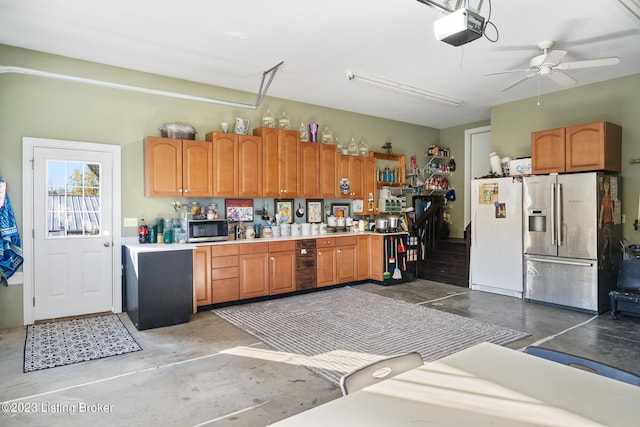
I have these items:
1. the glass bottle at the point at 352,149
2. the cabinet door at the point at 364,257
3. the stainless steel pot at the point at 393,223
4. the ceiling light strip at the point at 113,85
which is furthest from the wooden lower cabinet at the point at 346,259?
the ceiling light strip at the point at 113,85

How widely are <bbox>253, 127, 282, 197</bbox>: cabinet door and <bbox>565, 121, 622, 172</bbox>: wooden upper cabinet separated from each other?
4310 mm

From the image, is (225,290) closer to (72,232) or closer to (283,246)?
(283,246)

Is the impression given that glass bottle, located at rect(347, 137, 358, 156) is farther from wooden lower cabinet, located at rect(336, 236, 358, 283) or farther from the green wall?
the green wall

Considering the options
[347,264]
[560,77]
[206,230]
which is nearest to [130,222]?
[206,230]

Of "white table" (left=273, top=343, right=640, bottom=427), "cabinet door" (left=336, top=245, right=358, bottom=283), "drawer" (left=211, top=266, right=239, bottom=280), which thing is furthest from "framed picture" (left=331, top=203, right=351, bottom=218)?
"white table" (left=273, top=343, right=640, bottom=427)

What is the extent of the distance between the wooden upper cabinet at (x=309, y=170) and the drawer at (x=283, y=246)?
897 millimetres

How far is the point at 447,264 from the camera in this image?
7418 mm

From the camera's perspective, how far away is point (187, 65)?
512cm

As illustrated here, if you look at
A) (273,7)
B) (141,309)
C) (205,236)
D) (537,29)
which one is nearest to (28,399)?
(141,309)

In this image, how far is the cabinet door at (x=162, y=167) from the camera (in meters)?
5.14

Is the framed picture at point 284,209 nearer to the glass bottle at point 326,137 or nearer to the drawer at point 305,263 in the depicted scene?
the drawer at point 305,263

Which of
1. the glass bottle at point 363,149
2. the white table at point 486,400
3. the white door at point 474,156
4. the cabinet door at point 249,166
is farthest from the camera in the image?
the white door at point 474,156

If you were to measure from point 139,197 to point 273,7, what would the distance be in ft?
10.4

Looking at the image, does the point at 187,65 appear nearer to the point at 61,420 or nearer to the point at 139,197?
the point at 139,197
